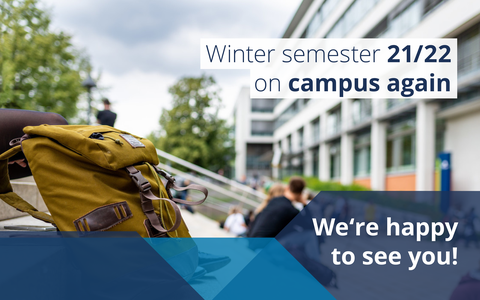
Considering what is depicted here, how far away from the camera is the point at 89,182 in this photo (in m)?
1.32

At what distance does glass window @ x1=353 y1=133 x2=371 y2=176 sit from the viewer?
23453 millimetres

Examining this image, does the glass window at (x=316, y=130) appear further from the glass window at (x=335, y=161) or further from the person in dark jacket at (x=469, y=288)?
the person in dark jacket at (x=469, y=288)

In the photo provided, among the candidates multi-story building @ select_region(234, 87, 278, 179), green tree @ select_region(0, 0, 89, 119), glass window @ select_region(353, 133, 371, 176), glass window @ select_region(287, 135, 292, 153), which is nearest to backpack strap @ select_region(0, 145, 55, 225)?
green tree @ select_region(0, 0, 89, 119)

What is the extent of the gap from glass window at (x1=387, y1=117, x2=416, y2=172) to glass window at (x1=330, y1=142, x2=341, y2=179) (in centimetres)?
778

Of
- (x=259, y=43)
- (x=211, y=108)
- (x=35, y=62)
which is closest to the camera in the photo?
(x=259, y=43)

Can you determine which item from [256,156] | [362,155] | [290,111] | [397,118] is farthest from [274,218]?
[256,156]

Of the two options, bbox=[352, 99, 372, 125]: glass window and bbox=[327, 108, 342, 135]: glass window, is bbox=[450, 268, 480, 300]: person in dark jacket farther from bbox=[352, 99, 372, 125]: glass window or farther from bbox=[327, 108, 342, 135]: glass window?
bbox=[327, 108, 342, 135]: glass window

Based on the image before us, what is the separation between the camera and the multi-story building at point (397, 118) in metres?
14.7

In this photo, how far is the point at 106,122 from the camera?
4.37m

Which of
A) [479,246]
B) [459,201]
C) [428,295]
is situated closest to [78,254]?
[428,295]

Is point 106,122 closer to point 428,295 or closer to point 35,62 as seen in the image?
point 428,295

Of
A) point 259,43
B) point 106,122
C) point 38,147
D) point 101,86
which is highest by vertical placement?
point 101,86

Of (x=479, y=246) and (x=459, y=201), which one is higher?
(x=459, y=201)

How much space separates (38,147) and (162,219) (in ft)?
1.51
